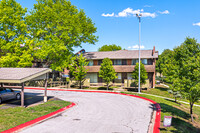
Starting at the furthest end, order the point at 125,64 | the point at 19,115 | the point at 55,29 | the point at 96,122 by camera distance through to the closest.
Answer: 1. the point at 125,64
2. the point at 55,29
3. the point at 19,115
4. the point at 96,122

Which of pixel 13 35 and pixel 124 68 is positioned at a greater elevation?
pixel 13 35

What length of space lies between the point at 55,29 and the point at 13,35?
862cm

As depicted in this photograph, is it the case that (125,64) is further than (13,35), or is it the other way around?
(125,64)

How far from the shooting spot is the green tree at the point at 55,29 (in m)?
34.2

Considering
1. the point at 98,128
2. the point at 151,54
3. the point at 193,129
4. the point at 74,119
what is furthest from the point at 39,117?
the point at 151,54

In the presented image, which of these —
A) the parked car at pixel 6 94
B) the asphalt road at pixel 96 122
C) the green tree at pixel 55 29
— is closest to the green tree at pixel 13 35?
the green tree at pixel 55 29

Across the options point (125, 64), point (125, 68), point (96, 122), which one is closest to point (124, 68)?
point (125, 68)

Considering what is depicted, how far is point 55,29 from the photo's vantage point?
36.2 m

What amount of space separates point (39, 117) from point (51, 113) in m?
1.45

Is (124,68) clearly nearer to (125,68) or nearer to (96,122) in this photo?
(125,68)

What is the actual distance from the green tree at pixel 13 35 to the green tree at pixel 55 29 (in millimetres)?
2197

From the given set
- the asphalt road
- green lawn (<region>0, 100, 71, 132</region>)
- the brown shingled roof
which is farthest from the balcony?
green lawn (<region>0, 100, 71, 132</region>)

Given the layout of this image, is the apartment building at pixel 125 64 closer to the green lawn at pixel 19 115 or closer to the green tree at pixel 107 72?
the green tree at pixel 107 72

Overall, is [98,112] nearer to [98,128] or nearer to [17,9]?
[98,128]
